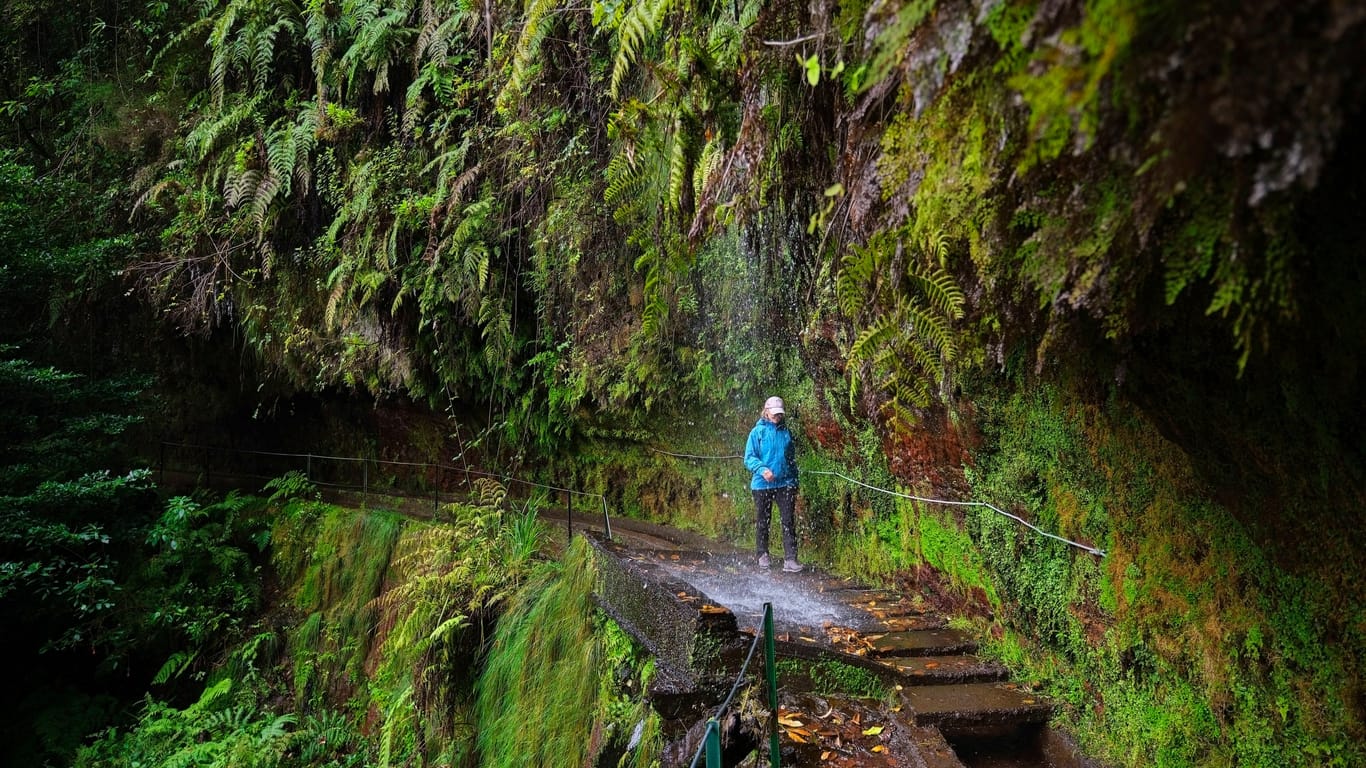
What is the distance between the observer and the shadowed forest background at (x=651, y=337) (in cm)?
190

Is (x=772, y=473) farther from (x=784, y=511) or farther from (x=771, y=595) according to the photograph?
(x=771, y=595)

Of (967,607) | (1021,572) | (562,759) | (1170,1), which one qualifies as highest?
(1170,1)

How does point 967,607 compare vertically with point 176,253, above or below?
below

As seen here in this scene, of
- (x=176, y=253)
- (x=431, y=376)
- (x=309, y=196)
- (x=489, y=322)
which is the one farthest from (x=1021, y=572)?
(x=176, y=253)

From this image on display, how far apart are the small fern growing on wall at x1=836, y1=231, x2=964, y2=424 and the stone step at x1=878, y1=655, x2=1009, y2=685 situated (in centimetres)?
223

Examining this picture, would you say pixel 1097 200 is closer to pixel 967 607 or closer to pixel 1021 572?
pixel 1021 572

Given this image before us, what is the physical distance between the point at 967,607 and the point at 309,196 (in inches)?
390

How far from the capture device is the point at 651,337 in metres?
6.07

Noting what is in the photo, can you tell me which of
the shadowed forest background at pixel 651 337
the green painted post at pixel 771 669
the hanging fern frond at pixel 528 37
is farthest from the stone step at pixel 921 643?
the hanging fern frond at pixel 528 37

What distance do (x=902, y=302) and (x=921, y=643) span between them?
3142mm

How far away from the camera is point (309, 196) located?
35.4 feet

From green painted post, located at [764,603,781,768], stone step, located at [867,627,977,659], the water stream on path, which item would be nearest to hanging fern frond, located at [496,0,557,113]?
green painted post, located at [764,603,781,768]

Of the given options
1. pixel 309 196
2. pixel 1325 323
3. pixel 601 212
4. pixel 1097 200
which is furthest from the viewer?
pixel 309 196

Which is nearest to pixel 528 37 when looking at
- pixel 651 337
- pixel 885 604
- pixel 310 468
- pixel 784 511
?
pixel 651 337
